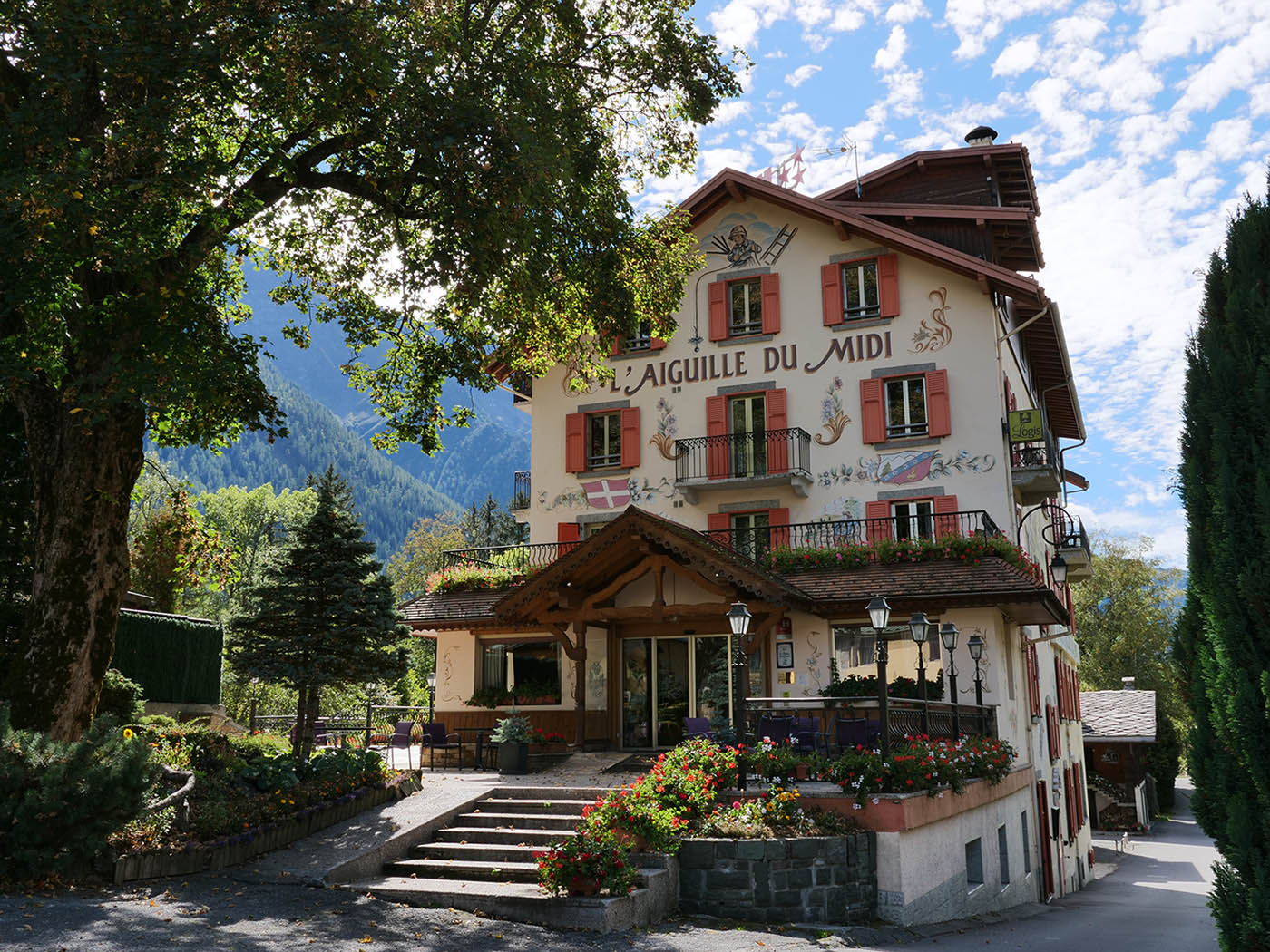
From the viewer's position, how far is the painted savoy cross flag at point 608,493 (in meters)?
24.2

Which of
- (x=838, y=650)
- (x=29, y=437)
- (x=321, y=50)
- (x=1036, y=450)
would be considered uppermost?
(x=321, y=50)

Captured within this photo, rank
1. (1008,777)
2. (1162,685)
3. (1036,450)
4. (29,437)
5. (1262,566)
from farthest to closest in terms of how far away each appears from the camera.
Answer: (1162,685) → (1036,450) → (1008,777) → (29,437) → (1262,566)

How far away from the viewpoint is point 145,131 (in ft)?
35.7

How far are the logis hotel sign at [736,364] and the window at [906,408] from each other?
0.78 metres

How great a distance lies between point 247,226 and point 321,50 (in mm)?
5653

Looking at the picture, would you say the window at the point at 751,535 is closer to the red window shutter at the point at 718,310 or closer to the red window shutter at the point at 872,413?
the red window shutter at the point at 872,413

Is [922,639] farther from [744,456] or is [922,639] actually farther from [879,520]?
[744,456]

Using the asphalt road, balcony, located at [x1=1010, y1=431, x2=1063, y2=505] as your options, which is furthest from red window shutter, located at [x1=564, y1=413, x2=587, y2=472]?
the asphalt road

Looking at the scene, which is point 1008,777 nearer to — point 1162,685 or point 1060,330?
point 1060,330

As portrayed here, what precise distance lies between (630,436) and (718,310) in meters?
3.54

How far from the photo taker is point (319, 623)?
24891mm

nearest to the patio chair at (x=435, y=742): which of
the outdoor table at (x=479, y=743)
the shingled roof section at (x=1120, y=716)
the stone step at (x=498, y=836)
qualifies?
the outdoor table at (x=479, y=743)

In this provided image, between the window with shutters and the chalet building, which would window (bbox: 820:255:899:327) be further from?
the window with shutters

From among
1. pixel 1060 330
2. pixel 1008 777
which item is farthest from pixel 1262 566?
pixel 1060 330
